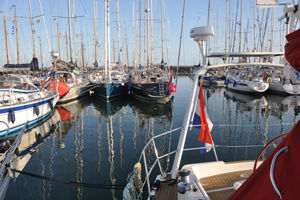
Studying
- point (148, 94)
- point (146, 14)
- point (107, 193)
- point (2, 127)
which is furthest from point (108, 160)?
point (146, 14)

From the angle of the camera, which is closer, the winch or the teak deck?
the winch

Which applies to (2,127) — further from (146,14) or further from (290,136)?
(146,14)

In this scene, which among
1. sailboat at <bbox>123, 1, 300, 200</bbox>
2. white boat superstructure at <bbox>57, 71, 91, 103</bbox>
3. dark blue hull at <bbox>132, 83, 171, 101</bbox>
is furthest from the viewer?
white boat superstructure at <bbox>57, 71, 91, 103</bbox>

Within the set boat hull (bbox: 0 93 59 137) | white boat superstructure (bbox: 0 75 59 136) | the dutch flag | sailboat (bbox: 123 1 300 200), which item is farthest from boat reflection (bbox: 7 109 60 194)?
the dutch flag

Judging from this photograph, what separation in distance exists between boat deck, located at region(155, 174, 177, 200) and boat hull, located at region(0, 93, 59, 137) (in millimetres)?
10689

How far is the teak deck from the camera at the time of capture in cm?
376

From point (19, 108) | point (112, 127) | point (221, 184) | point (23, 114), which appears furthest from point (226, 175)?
point (23, 114)

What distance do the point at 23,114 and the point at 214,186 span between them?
12.5 metres

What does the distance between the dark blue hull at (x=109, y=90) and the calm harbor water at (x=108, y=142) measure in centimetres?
452

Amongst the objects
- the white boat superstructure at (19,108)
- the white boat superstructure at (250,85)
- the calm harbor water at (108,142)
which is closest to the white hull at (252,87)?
the white boat superstructure at (250,85)

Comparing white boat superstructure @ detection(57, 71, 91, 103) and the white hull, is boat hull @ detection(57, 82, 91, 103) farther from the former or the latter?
the white hull

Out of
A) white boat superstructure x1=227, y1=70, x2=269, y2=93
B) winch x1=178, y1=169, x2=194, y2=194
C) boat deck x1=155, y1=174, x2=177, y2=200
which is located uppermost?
white boat superstructure x1=227, y1=70, x2=269, y2=93

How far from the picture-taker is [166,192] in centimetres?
381

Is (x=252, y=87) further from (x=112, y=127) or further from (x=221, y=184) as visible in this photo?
(x=221, y=184)
